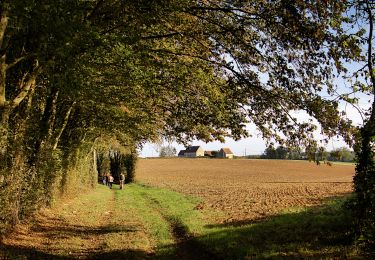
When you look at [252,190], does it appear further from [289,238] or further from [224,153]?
[224,153]

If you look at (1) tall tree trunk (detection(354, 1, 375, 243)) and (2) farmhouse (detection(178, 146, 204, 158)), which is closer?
(1) tall tree trunk (detection(354, 1, 375, 243))

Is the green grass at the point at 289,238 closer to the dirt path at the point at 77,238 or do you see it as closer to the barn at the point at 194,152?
the dirt path at the point at 77,238

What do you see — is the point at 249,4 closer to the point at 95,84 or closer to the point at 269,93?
the point at 269,93

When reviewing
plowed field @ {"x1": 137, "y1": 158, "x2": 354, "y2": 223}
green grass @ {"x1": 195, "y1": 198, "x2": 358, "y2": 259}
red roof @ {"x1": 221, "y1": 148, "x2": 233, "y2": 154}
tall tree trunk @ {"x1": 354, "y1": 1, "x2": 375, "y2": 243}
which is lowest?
plowed field @ {"x1": 137, "y1": 158, "x2": 354, "y2": 223}

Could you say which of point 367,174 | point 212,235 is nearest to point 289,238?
point 212,235

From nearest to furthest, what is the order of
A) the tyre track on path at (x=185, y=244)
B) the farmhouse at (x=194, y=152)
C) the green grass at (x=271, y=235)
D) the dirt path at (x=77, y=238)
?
the green grass at (x=271, y=235) < the dirt path at (x=77, y=238) < the tyre track on path at (x=185, y=244) < the farmhouse at (x=194, y=152)

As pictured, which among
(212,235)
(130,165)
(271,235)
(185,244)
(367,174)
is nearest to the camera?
(367,174)

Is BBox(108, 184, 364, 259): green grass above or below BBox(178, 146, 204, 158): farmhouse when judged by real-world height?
below

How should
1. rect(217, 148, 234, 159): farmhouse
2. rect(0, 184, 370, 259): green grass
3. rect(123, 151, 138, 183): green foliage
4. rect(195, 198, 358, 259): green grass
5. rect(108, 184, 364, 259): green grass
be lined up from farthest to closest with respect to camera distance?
rect(217, 148, 234, 159): farmhouse
rect(123, 151, 138, 183): green foliage
rect(0, 184, 370, 259): green grass
rect(108, 184, 364, 259): green grass
rect(195, 198, 358, 259): green grass

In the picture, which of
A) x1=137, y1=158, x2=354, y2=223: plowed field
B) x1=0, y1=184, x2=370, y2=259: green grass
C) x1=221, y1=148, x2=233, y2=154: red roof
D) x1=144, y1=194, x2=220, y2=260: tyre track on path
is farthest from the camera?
x1=221, y1=148, x2=233, y2=154: red roof

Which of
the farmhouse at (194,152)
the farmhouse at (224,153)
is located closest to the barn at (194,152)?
the farmhouse at (194,152)

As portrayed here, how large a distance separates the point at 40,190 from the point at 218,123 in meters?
9.22

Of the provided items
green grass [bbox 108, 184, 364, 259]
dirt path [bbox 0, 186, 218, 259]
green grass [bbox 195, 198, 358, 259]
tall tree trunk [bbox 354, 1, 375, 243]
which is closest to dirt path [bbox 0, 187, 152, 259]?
dirt path [bbox 0, 186, 218, 259]

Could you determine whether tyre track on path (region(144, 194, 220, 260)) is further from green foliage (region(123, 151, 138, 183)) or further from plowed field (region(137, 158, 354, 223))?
green foliage (region(123, 151, 138, 183))
